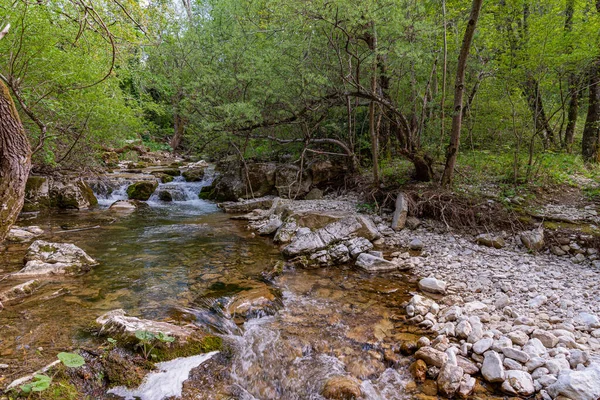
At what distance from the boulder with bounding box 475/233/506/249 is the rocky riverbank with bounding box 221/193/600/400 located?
0.02 metres

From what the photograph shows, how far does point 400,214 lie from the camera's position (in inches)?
264

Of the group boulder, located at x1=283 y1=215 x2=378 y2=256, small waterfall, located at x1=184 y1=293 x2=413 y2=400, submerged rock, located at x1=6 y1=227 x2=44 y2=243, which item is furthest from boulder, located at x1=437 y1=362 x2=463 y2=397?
submerged rock, located at x1=6 y1=227 x2=44 y2=243

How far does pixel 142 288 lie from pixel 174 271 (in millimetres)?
715

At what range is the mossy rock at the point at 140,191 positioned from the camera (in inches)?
440

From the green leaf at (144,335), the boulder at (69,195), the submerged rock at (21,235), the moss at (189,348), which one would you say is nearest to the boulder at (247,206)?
the boulder at (69,195)

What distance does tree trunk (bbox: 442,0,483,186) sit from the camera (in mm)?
5691

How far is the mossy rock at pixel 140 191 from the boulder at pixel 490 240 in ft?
34.2

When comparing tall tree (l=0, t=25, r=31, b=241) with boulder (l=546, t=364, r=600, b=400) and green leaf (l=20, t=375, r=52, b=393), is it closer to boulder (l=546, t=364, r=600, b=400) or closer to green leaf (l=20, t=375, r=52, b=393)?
green leaf (l=20, t=375, r=52, b=393)

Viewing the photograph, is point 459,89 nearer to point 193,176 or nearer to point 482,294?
point 482,294

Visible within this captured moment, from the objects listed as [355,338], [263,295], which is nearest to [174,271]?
[263,295]

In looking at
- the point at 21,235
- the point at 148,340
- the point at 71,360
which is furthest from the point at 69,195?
the point at 71,360

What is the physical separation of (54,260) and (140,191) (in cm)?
691

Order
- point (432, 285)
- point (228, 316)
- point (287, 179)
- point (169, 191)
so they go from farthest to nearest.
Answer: point (169, 191), point (287, 179), point (432, 285), point (228, 316)

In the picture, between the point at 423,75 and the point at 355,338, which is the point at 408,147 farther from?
the point at 355,338
